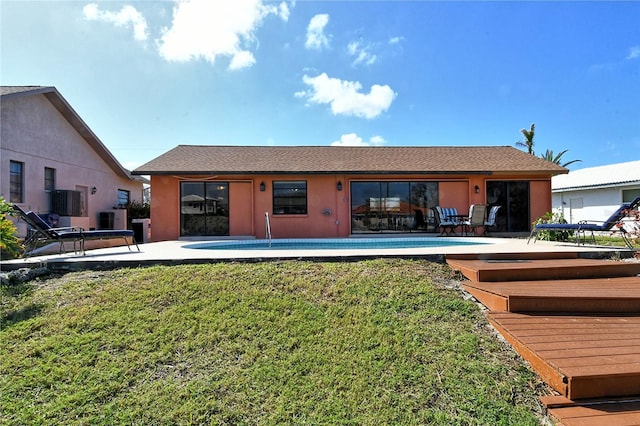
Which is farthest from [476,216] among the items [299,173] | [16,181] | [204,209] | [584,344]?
[16,181]

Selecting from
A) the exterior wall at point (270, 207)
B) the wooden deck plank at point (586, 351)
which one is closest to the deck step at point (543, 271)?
the wooden deck plank at point (586, 351)

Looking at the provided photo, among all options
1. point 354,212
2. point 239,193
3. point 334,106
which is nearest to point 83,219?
point 239,193

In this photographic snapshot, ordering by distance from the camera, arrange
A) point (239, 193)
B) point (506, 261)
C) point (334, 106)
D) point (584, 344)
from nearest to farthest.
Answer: point (584, 344), point (506, 261), point (239, 193), point (334, 106)

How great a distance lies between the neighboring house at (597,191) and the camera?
17391 millimetres

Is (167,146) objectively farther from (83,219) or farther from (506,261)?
(506,261)

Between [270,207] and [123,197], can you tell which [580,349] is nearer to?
[270,207]

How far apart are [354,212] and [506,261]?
709 cm

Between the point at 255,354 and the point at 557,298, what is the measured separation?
3.66 m

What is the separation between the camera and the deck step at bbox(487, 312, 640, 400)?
2.55m

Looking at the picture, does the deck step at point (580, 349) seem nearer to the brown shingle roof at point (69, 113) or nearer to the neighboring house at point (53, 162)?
the neighboring house at point (53, 162)

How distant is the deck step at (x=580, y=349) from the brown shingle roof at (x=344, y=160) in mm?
8694

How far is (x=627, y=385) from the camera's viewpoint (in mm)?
2572

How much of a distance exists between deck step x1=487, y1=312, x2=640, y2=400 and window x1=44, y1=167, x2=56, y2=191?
1697cm

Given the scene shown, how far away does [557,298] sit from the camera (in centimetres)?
376
